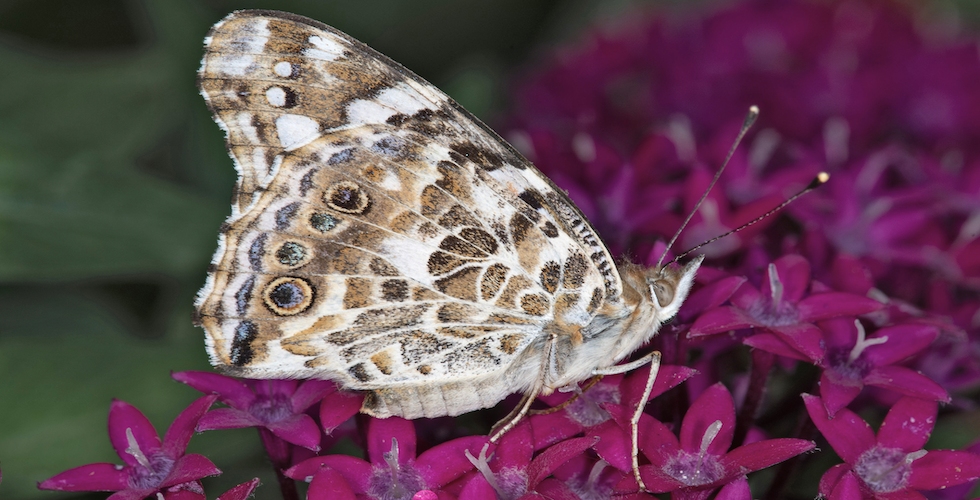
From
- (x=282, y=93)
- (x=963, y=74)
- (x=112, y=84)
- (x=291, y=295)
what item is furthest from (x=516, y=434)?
(x=963, y=74)

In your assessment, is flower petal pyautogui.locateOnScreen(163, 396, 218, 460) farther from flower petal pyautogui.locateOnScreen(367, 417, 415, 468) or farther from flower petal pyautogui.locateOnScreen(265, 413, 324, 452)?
flower petal pyautogui.locateOnScreen(367, 417, 415, 468)

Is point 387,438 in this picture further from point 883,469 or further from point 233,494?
point 883,469

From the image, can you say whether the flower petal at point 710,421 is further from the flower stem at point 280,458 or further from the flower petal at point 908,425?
the flower stem at point 280,458

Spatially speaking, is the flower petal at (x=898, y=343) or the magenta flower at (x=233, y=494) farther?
the flower petal at (x=898, y=343)

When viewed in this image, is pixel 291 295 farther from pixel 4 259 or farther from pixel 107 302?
pixel 107 302

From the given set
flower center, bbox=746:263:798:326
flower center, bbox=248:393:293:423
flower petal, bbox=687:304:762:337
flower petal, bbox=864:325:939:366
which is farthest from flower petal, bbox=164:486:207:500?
flower petal, bbox=864:325:939:366

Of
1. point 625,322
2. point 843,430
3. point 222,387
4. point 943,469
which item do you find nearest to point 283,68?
point 222,387

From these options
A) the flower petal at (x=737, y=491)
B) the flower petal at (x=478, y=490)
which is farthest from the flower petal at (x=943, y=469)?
the flower petal at (x=478, y=490)

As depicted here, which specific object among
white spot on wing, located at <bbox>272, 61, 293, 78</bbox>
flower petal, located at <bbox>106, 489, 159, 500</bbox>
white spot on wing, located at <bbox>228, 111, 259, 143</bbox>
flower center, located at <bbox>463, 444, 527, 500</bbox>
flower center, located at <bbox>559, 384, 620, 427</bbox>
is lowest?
flower center, located at <bbox>463, 444, 527, 500</bbox>

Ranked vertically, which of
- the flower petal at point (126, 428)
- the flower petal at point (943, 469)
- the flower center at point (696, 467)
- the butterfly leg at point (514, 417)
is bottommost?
the flower petal at point (943, 469)
